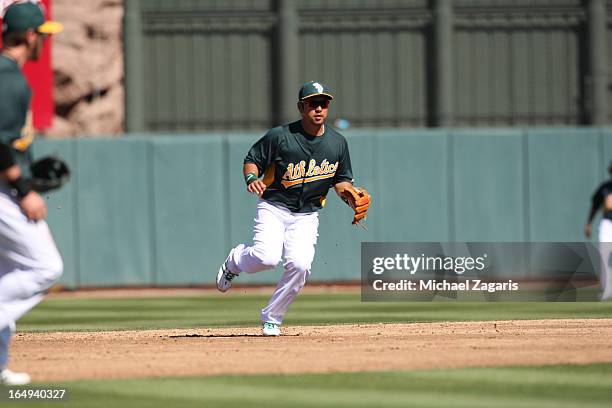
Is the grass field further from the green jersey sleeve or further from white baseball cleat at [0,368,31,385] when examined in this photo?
the green jersey sleeve

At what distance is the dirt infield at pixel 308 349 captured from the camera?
7.48 m

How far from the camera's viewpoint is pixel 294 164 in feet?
31.2

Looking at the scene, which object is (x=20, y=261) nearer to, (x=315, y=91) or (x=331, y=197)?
(x=315, y=91)

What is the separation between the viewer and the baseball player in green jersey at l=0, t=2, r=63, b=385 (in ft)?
21.0

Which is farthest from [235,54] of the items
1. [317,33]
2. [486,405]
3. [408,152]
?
[486,405]

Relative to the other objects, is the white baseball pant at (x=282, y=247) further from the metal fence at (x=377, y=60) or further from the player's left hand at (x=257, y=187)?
the metal fence at (x=377, y=60)

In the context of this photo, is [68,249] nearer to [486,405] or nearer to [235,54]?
[235,54]

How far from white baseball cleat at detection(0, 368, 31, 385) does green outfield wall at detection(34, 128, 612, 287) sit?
1147 cm

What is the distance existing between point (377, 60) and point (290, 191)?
14382mm

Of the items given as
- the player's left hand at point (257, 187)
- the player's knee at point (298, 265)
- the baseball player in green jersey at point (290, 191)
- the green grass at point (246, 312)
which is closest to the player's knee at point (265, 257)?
the baseball player in green jersey at point (290, 191)

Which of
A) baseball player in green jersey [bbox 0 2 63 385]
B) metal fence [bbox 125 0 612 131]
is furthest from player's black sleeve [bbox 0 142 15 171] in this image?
metal fence [bbox 125 0 612 131]

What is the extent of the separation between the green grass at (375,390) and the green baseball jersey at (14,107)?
1.31 meters

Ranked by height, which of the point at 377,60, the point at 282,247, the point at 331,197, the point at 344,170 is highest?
the point at 377,60

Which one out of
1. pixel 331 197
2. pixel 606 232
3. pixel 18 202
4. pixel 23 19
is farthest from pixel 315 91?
pixel 331 197
